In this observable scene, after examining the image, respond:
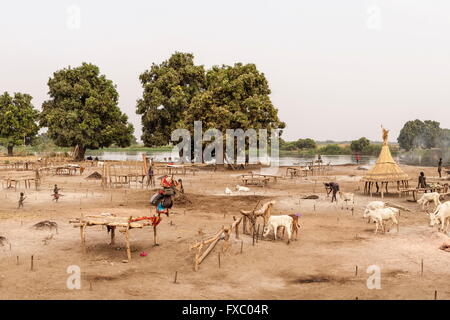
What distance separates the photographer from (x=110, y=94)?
201ft

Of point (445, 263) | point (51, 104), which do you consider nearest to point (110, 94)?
point (51, 104)

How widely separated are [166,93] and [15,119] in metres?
29.8

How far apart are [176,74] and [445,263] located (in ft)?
161

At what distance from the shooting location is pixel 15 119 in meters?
69.4

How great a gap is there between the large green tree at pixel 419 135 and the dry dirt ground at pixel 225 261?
4410 inches

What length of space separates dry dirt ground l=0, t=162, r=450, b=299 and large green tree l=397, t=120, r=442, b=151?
367ft

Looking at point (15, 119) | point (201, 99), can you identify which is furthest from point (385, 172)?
point (15, 119)

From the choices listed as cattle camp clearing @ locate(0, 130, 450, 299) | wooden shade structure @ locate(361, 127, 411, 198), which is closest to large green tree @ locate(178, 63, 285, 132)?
wooden shade structure @ locate(361, 127, 411, 198)

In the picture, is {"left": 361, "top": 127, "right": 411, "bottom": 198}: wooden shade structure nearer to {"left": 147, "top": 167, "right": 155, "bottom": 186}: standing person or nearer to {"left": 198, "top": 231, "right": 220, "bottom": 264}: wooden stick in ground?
{"left": 147, "top": 167, "right": 155, "bottom": 186}: standing person

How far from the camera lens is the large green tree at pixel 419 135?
122m

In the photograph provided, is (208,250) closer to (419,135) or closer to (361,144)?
(361,144)

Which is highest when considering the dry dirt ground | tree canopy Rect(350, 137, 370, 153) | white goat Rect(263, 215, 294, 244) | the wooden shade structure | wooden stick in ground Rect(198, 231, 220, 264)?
tree canopy Rect(350, 137, 370, 153)

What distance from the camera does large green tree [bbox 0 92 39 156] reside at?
Answer: 6912cm
